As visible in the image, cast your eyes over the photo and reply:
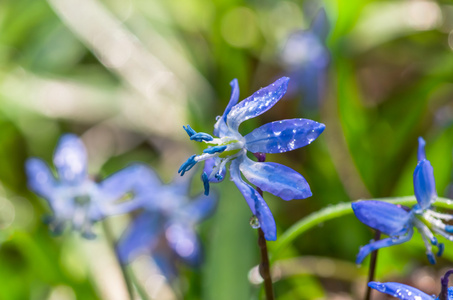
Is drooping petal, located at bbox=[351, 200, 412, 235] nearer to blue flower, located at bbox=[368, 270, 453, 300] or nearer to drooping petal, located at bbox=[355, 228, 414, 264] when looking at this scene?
drooping petal, located at bbox=[355, 228, 414, 264]

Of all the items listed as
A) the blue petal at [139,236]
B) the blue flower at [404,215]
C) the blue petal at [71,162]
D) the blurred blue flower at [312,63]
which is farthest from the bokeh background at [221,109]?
the blue flower at [404,215]

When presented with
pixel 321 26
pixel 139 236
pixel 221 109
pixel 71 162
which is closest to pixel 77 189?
pixel 71 162

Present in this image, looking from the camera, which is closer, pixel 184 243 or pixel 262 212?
pixel 262 212

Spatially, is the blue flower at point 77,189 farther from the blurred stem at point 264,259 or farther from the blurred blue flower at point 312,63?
the blurred blue flower at point 312,63

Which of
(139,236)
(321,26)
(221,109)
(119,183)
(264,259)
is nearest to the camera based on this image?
(264,259)

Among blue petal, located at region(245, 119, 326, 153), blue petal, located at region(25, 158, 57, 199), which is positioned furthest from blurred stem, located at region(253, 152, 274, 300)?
blue petal, located at region(25, 158, 57, 199)

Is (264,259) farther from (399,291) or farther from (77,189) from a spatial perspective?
(77,189)

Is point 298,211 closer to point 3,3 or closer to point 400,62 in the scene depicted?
point 400,62
